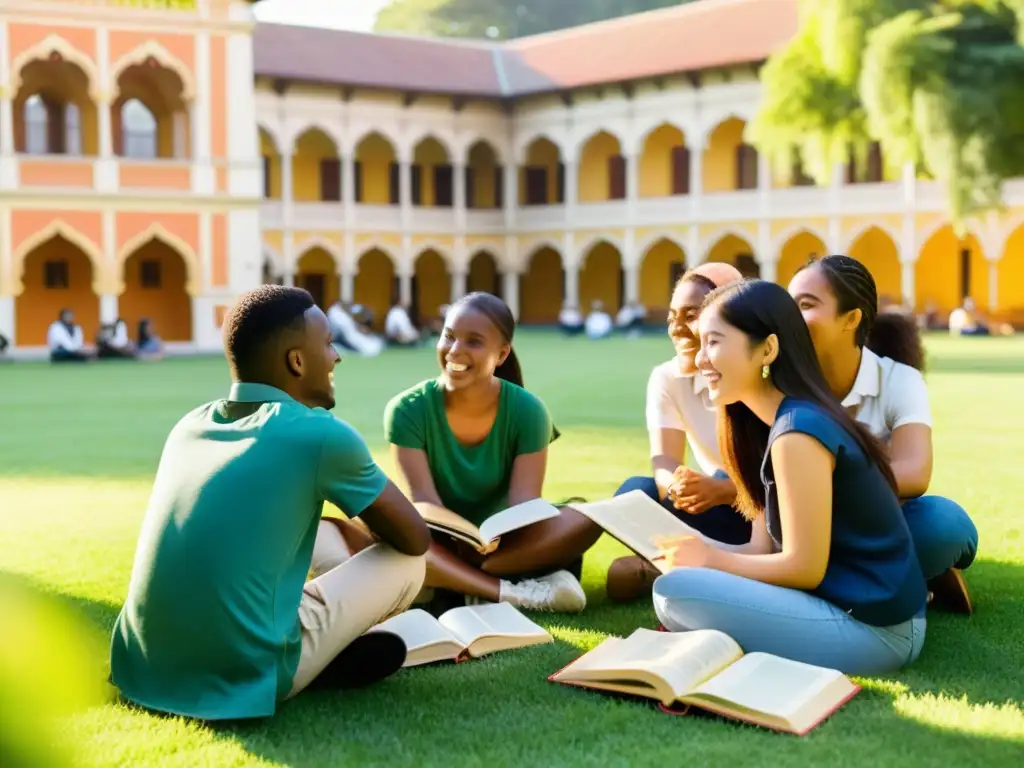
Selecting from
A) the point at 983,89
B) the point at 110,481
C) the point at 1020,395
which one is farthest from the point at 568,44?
the point at 110,481

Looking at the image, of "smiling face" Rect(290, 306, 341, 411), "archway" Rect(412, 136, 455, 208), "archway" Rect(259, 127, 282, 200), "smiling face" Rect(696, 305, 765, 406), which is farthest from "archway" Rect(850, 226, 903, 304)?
"smiling face" Rect(290, 306, 341, 411)

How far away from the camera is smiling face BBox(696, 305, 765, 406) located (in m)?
3.33

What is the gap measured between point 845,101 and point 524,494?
19.8m

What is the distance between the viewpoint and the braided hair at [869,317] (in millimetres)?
3920

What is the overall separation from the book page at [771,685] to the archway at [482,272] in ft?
126

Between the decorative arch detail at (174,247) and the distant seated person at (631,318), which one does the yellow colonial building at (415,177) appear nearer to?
the decorative arch detail at (174,247)

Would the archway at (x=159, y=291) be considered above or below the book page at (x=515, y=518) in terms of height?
above

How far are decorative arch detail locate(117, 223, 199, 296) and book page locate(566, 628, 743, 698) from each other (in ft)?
84.6

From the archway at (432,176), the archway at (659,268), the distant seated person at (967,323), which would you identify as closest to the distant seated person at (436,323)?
the archway at (432,176)

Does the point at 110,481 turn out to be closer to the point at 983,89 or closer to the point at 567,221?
the point at 983,89

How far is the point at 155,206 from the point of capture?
2773cm

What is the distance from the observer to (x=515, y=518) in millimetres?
4145

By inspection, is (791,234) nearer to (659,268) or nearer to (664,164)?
(664,164)

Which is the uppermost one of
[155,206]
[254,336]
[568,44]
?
[568,44]
